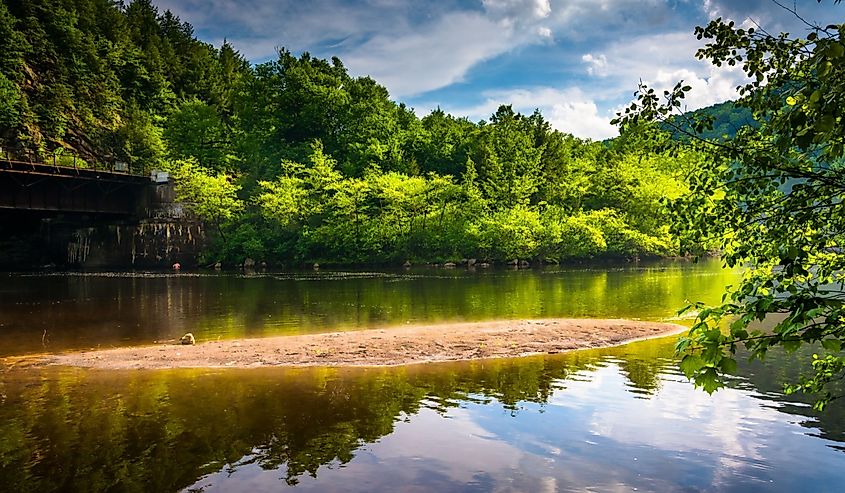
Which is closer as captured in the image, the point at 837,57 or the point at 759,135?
the point at 837,57

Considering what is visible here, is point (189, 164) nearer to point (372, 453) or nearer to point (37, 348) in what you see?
point (37, 348)

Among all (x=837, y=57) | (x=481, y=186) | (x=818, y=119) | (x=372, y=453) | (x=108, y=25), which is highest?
(x=108, y=25)

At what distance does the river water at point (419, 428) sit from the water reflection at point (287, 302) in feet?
8.95

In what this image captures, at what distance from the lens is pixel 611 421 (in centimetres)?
1368

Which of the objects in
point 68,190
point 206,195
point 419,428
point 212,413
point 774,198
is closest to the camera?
point 774,198

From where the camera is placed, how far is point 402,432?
12969 mm

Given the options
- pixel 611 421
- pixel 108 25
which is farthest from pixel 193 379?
pixel 108 25

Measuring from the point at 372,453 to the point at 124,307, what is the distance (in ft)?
95.2

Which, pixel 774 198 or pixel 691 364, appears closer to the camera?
pixel 691 364

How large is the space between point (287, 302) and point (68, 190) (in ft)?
129

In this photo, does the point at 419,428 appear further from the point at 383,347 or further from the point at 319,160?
the point at 319,160

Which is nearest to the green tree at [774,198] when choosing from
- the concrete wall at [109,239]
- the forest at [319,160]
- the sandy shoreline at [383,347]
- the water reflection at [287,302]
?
the sandy shoreline at [383,347]

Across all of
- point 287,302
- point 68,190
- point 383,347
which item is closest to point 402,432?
point 383,347

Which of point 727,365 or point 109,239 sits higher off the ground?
point 109,239
